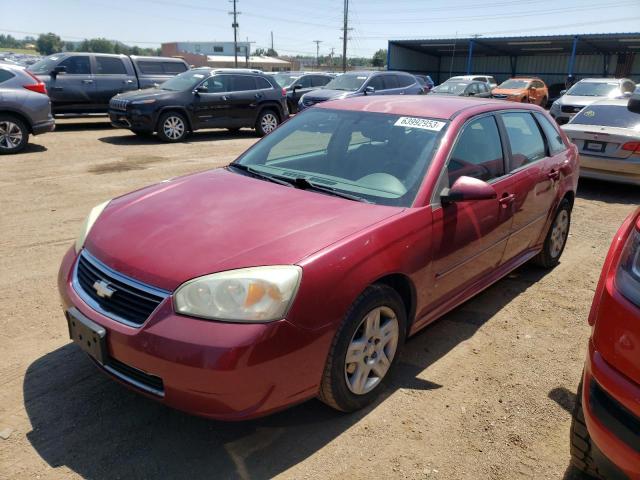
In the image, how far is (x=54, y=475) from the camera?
89.7 inches

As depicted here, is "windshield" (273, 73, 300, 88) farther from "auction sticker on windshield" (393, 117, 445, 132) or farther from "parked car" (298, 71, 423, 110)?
"auction sticker on windshield" (393, 117, 445, 132)

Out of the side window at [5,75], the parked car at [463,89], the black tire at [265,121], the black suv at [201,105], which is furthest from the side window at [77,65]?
the parked car at [463,89]

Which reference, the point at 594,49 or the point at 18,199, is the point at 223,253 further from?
the point at 594,49

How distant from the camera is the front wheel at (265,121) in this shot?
13.8 m

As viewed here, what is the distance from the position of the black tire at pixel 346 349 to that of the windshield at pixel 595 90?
1646 cm

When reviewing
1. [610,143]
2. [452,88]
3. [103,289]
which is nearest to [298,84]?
[452,88]

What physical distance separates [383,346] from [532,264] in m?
2.78

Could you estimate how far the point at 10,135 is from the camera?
31.2 feet

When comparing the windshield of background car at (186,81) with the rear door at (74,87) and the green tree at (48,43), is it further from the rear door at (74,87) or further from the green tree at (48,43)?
the green tree at (48,43)

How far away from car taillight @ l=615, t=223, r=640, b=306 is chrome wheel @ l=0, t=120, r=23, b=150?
411 inches

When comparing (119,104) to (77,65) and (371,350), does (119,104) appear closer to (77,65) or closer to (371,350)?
(77,65)

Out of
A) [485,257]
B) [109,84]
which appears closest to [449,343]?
[485,257]

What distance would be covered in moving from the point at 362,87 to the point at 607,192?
8.57m

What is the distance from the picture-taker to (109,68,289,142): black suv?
460 inches
